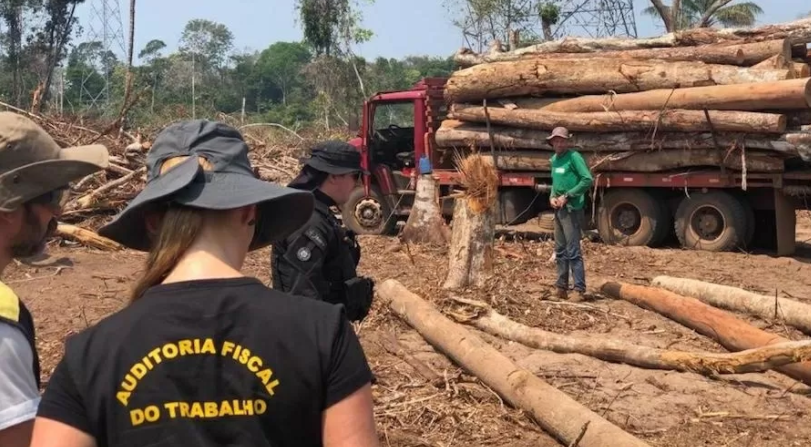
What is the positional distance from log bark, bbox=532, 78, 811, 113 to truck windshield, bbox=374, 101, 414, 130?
2.99 m

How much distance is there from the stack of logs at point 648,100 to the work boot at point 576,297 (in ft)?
13.3

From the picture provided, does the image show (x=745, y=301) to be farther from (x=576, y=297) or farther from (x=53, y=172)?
(x=53, y=172)

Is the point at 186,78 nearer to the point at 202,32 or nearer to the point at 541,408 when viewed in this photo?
the point at 202,32

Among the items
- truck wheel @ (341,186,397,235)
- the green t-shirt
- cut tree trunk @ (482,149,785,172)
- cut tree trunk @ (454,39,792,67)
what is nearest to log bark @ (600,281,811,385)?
the green t-shirt

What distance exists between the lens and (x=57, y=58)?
1423 inches

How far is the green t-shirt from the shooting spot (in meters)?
9.45

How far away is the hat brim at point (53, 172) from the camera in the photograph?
6.81ft

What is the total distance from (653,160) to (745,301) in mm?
4881

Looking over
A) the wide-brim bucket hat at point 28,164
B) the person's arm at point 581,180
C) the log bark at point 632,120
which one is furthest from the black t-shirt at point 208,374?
the log bark at point 632,120

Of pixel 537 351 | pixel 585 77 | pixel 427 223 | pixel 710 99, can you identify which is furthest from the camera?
pixel 585 77

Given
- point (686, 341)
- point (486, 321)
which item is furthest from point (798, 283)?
point (486, 321)

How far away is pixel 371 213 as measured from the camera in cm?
1577

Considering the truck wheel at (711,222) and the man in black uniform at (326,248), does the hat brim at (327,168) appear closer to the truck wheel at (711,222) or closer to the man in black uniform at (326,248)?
the man in black uniform at (326,248)

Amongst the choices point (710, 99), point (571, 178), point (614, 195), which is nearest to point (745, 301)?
point (571, 178)
